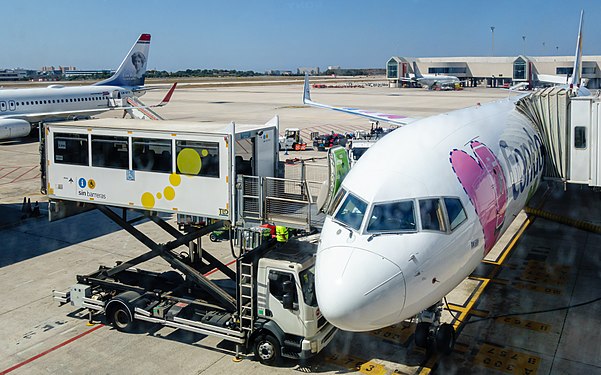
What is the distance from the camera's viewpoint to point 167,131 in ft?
45.4

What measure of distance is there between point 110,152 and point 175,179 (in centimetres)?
205

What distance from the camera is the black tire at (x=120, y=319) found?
47.9ft

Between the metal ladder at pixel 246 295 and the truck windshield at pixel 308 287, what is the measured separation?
1.26 metres

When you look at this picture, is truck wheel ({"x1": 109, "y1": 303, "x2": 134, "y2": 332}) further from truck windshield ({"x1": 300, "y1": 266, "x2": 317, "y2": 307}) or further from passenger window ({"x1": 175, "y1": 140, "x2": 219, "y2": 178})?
truck windshield ({"x1": 300, "y1": 266, "x2": 317, "y2": 307})

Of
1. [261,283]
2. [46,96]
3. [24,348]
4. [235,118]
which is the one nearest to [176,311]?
[261,283]

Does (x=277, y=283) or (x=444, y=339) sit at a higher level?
(x=277, y=283)

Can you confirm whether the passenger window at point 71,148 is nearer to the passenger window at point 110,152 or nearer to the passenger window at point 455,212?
the passenger window at point 110,152

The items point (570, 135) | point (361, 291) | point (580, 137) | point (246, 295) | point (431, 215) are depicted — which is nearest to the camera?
point (361, 291)

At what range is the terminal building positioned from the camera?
130m

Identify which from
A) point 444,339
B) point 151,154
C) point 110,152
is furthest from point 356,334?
point 110,152

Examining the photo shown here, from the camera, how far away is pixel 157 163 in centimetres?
1397

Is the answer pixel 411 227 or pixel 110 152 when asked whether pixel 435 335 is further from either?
pixel 110 152

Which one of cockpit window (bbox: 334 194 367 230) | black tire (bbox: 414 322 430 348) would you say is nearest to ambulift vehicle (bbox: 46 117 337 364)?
black tire (bbox: 414 322 430 348)

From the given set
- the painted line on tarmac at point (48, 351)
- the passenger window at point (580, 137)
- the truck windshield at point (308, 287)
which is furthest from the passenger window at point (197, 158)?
the passenger window at point (580, 137)
